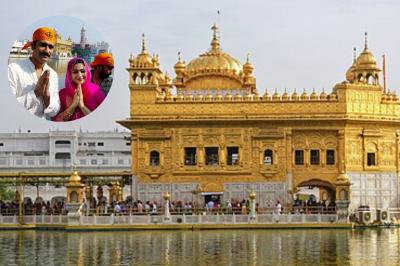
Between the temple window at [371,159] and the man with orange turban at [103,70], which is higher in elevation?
the man with orange turban at [103,70]

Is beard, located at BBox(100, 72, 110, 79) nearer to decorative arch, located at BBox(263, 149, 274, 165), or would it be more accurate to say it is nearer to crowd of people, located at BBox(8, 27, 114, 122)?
crowd of people, located at BBox(8, 27, 114, 122)

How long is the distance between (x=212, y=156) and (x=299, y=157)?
440 cm

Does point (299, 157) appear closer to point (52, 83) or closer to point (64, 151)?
point (52, 83)

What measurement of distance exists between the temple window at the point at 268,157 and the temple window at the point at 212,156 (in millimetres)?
2418

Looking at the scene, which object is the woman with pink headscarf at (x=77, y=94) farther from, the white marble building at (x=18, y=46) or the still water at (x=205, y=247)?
the still water at (x=205, y=247)

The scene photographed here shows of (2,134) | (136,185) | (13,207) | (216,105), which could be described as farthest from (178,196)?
(2,134)

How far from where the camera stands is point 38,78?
23875 mm

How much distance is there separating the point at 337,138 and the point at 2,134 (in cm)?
5689

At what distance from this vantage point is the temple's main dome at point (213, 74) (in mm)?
45000

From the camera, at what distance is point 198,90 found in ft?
148

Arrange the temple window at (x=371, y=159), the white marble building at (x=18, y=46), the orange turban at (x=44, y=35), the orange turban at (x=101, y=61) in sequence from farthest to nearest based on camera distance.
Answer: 1. the temple window at (x=371, y=159)
2. the orange turban at (x=101, y=61)
3. the white marble building at (x=18, y=46)
4. the orange turban at (x=44, y=35)

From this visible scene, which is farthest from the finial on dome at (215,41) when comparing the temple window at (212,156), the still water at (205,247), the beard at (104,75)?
the beard at (104,75)

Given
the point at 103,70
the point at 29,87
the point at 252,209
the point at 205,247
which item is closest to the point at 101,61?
the point at 103,70

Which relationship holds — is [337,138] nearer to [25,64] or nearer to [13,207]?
[13,207]
